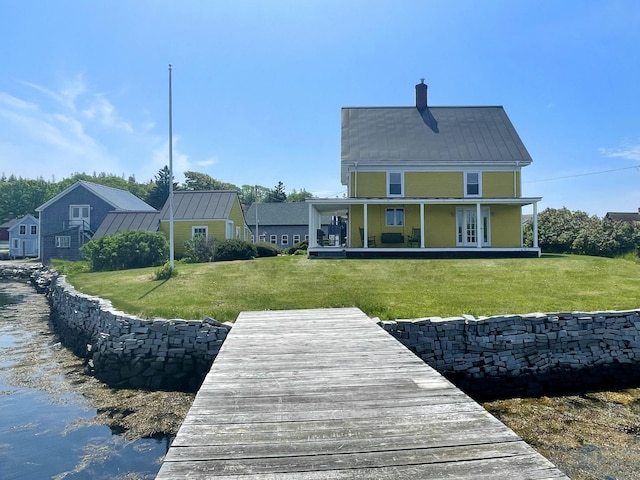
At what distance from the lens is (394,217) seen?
78.1 feet

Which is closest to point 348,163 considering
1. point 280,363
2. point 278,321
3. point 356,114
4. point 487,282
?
point 356,114

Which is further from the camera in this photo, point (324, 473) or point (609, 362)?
point (609, 362)

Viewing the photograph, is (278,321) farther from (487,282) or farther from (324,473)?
(487,282)

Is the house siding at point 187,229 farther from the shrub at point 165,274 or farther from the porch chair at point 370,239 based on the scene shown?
the shrub at point 165,274

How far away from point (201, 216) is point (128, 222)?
21.3ft

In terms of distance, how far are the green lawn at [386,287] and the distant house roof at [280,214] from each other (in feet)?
108

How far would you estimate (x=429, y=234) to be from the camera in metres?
23.8

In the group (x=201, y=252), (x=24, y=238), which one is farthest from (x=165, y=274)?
(x=24, y=238)

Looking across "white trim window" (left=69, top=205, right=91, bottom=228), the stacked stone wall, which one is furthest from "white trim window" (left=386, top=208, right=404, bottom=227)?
"white trim window" (left=69, top=205, right=91, bottom=228)

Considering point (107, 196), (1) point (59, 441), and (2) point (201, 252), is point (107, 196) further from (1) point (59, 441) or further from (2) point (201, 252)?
(1) point (59, 441)

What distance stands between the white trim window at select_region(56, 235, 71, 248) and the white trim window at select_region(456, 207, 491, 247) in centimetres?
3235

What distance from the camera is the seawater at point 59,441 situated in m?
6.39

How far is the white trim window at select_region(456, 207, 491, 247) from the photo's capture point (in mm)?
23844

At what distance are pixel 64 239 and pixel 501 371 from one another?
38.4 meters
